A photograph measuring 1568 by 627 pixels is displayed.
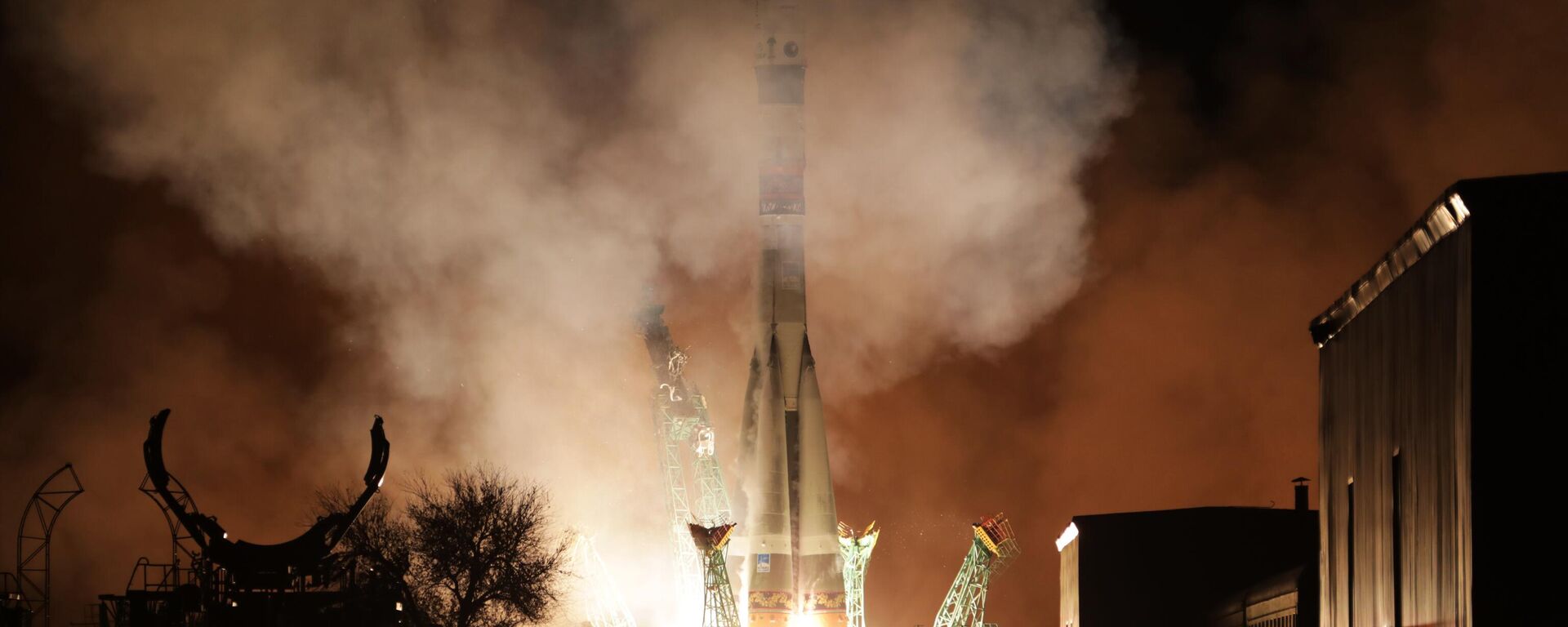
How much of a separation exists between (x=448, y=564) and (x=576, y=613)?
19.0 m

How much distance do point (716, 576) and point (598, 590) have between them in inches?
291

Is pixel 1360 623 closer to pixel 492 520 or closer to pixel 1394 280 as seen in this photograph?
pixel 1394 280

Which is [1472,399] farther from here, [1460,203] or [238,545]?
[238,545]

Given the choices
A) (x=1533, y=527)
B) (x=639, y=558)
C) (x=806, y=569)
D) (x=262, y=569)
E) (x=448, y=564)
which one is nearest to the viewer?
(x=1533, y=527)

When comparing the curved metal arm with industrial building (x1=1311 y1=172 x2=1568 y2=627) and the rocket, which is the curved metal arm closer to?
industrial building (x1=1311 y1=172 x2=1568 y2=627)

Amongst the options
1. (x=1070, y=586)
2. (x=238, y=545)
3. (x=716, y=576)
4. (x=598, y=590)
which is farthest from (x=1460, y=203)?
(x=598, y=590)

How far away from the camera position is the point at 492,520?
67.6 metres

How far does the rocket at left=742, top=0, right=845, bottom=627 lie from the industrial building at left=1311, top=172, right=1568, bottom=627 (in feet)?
156

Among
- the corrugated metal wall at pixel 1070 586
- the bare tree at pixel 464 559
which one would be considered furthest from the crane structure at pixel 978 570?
the bare tree at pixel 464 559

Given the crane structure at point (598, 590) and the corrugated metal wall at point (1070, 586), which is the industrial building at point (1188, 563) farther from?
Answer: the crane structure at point (598, 590)

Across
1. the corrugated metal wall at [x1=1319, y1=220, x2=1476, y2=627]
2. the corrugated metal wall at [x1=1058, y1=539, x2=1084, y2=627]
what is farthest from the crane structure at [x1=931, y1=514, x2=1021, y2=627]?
the corrugated metal wall at [x1=1319, y1=220, x2=1476, y2=627]

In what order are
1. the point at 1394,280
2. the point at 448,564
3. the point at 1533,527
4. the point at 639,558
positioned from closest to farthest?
the point at 1533,527 → the point at 1394,280 → the point at 448,564 → the point at 639,558

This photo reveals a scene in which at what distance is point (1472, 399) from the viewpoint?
28172 millimetres

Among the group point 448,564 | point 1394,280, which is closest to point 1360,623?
point 1394,280
